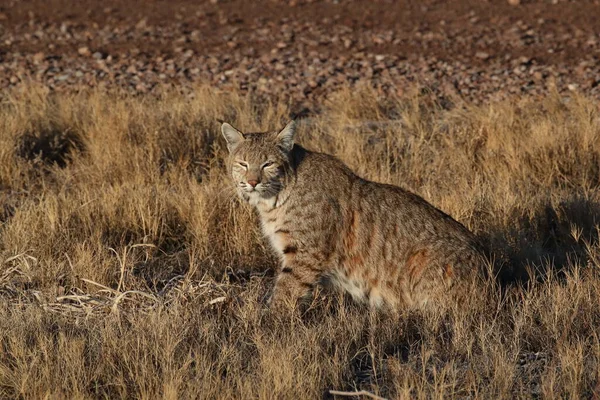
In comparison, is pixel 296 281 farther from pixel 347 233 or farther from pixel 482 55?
pixel 482 55

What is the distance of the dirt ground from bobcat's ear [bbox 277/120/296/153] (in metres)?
5.64

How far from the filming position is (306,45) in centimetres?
1501

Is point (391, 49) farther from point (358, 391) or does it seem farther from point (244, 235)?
point (358, 391)

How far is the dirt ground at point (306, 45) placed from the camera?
513 inches

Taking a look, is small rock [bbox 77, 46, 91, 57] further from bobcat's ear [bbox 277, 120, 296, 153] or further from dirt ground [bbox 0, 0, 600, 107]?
bobcat's ear [bbox 277, 120, 296, 153]

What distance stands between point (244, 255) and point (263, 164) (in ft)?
4.16

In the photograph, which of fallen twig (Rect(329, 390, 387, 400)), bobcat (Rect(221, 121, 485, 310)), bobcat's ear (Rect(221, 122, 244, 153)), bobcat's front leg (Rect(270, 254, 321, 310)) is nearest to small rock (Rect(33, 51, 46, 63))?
bobcat's ear (Rect(221, 122, 244, 153))

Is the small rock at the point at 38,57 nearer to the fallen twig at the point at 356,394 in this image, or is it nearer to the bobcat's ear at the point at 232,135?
the bobcat's ear at the point at 232,135

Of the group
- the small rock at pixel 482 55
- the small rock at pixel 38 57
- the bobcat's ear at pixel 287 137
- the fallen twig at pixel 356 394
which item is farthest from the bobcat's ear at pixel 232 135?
the small rock at pixel 38 57

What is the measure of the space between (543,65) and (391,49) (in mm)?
2339

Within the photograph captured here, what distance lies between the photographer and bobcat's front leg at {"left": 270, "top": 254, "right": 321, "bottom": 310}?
6.40m

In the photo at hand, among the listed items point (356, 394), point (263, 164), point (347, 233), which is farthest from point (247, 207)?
point (356, 394)

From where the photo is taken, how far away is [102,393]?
5031 mm

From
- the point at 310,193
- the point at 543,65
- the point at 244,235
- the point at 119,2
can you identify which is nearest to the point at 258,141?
the point at 310,193
